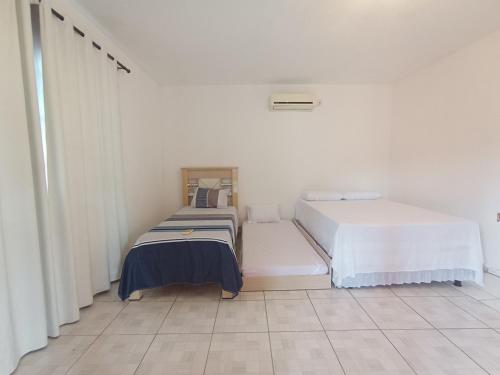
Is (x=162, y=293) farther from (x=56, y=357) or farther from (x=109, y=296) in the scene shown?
(x=56, y=357)

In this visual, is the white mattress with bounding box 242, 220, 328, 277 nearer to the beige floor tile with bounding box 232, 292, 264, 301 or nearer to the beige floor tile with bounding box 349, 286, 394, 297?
the beige floor tile with bounding box 232, 292, 264, 301

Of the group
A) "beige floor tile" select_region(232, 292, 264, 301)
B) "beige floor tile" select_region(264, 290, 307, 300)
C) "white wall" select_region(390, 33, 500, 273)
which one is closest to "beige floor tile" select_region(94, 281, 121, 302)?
"beige floor tile" select_region(232, 292, 264, 301)

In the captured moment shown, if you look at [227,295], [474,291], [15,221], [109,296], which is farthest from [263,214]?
[15,221]

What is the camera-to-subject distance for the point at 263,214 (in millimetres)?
3750

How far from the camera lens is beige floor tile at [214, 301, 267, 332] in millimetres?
1784

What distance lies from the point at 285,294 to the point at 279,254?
15.9 inches

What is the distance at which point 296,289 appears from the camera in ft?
7.52

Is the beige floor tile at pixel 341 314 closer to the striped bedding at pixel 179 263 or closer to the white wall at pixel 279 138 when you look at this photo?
the striped bedding at pixel 179 263

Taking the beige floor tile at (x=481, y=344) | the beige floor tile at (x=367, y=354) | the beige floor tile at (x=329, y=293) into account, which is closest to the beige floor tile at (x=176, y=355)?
the beige floor tile at (x=367, y=354)

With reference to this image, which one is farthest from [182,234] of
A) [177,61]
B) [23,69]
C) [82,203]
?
[177,61]

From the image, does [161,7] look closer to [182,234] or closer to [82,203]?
[82,203]

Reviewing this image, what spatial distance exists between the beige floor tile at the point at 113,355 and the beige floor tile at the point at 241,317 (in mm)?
505

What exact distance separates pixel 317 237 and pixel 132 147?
2.41 meters

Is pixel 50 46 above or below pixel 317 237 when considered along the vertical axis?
above
